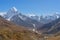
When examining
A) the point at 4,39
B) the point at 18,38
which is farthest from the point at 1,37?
the point at 18,38

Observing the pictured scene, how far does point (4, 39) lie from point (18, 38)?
69.2ft

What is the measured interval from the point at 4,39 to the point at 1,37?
1.82 meters

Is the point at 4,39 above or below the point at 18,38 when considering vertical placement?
below

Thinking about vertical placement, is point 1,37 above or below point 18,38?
below

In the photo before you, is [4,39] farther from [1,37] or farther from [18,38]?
[18,38]

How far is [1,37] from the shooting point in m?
89.5

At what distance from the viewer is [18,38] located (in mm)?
110125

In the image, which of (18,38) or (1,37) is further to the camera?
(18,38)

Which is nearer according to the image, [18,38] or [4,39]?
[4,39]

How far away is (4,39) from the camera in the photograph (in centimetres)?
8988

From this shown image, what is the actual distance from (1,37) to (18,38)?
72.2 feet
